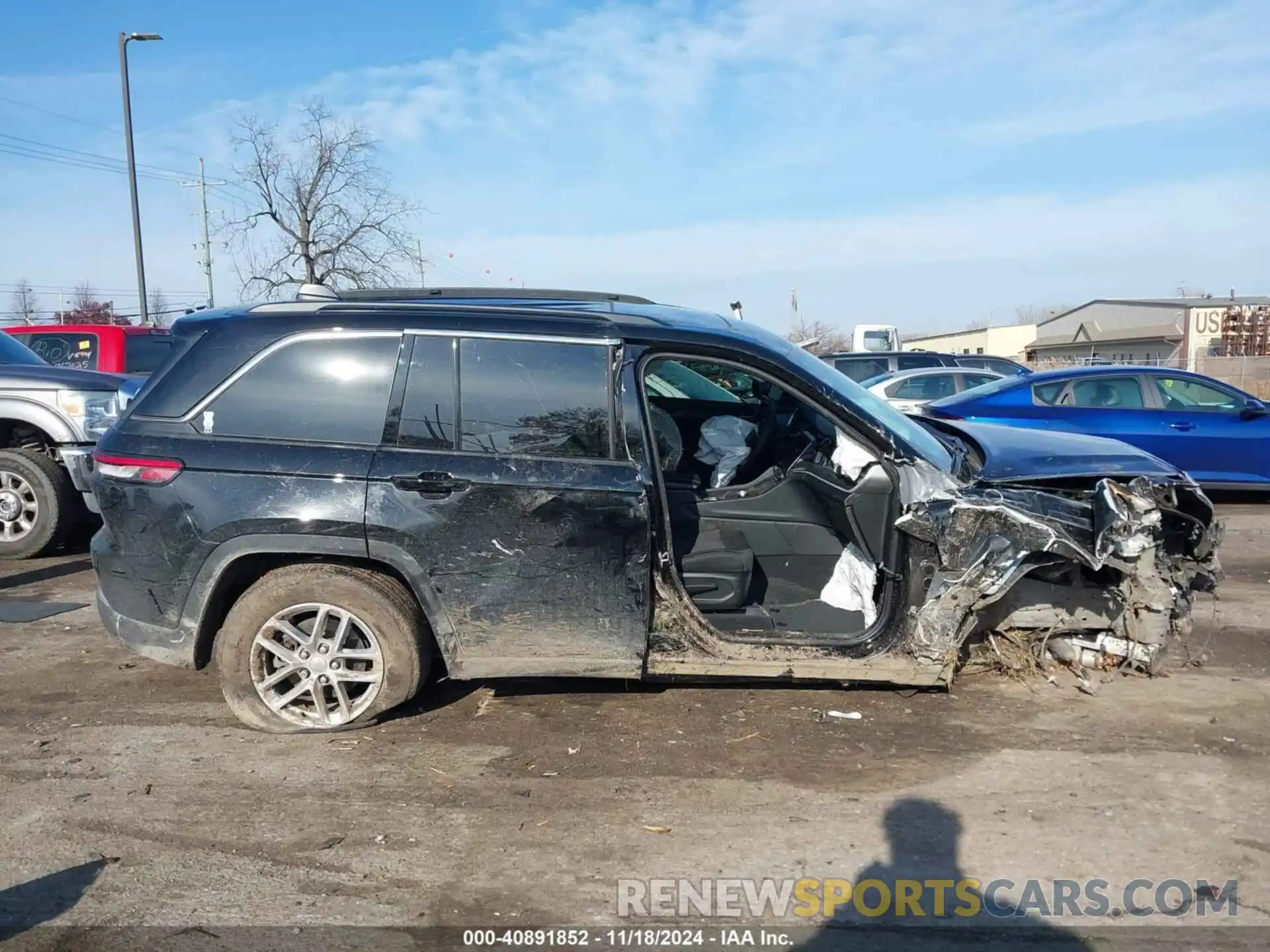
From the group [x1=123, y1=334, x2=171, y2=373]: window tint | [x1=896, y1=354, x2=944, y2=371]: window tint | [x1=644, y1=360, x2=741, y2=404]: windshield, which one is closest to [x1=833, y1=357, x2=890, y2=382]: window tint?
Answer: [x1=896, y1=354, x2=944, y2=371]: window tint

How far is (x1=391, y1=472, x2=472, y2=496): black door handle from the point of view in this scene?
3.89 m

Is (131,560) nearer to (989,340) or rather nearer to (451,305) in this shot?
(451,305)

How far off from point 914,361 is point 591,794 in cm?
1447

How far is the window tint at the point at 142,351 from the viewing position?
10.1 meters

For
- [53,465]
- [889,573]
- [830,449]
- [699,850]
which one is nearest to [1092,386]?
[830,449]

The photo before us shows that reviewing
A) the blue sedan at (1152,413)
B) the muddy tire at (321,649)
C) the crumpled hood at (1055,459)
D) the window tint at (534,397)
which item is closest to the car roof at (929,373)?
the blue sedan at (1152,413)

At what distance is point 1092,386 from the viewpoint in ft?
31.2

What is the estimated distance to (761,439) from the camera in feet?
18.4

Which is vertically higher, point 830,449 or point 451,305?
point 451,305

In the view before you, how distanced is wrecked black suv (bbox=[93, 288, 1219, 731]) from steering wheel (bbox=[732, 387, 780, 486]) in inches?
50.7

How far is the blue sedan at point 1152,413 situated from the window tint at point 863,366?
702 cm

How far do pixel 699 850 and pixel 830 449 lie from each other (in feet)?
8.20

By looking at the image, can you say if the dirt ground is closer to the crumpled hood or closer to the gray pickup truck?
the crumpled hood

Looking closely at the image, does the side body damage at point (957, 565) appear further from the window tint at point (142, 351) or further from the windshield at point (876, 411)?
the window tint at point (142, 351)
